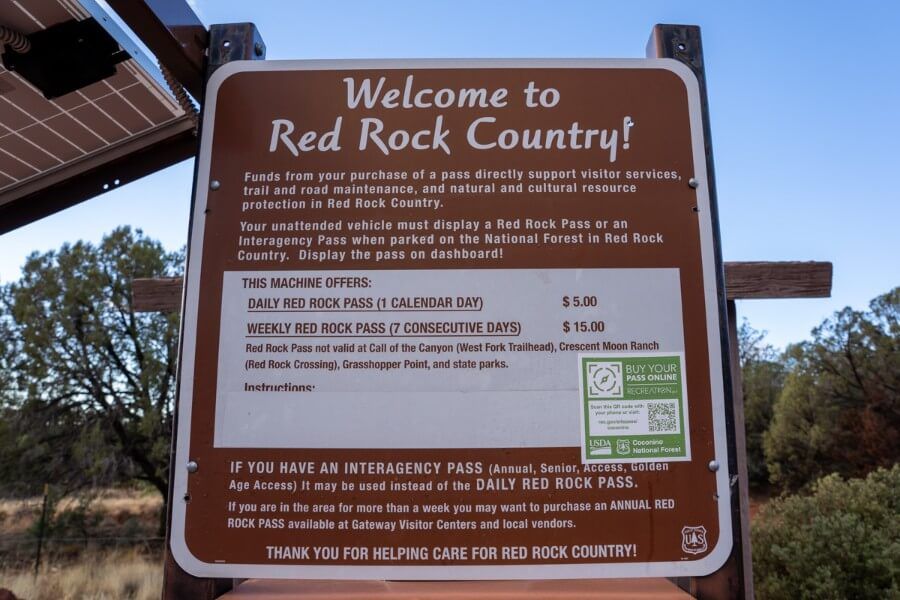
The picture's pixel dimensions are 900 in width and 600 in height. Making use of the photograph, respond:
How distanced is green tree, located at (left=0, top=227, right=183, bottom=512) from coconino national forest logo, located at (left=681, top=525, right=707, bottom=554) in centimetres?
1338

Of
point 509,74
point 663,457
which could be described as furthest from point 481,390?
point 509,74

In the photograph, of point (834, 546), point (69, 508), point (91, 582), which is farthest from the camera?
point (69, 508)

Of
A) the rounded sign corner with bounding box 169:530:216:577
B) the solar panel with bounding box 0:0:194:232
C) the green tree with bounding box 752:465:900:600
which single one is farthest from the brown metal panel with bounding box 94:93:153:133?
the green tree with bounding box 752:465:900:600

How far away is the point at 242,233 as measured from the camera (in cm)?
204

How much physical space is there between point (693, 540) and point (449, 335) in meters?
0.92

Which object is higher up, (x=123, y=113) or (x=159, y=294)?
(x=123, y=113)

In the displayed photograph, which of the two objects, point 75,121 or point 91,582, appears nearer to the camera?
point 75,121

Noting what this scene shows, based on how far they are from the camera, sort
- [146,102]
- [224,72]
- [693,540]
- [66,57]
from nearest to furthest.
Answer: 1. [693,540]
2. [224,72]
3. [66,57]
4. [146,102]

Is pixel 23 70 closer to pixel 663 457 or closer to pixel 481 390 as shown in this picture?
pixel 481 390

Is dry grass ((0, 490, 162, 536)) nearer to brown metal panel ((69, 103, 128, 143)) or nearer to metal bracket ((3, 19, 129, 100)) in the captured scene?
brown metal panel ((69, 103, 128, 143))

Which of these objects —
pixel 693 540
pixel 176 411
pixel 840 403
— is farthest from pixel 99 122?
pixel 840 403

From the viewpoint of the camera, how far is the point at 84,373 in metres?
14.0

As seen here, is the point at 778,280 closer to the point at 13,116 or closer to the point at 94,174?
the point at 94,174

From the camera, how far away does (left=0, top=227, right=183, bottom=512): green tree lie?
13.6 meters
